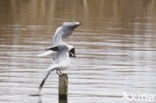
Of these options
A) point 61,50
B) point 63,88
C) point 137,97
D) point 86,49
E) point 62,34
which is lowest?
point 86,49

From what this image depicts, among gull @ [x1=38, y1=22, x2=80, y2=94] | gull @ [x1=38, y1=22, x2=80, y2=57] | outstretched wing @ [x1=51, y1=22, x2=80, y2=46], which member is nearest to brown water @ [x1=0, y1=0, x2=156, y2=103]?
gull @ [x1=38, y1=22, x2=80, y2=94]

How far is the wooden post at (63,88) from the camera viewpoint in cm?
1380

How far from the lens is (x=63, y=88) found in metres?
13.8

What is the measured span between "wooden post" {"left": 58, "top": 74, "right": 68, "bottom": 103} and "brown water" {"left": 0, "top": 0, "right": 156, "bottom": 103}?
592 millimetres

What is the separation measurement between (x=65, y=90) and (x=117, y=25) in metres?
16.2

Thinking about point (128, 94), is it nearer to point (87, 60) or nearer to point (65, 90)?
point (65, 90)

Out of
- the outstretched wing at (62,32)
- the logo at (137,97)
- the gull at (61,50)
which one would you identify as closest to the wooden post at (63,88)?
the gull at (61,50)

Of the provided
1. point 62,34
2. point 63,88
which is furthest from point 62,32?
point 63,88

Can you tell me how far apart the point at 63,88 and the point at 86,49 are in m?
9.09

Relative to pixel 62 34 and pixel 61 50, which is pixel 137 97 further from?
pixel 62 34

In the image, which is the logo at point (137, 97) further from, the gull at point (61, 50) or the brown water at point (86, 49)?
the gull at point (61, 50)

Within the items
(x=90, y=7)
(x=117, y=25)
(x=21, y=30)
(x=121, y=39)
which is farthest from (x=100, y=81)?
(x=90, y=7)

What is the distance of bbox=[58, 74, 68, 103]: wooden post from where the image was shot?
13797 mm

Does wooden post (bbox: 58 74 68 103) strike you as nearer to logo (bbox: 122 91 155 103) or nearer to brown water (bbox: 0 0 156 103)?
brown water (bbox: 0 0 156 103)
